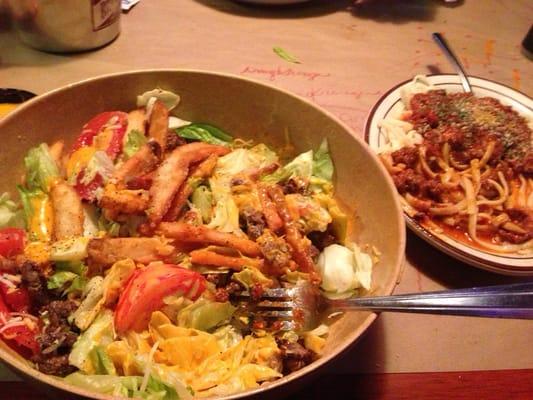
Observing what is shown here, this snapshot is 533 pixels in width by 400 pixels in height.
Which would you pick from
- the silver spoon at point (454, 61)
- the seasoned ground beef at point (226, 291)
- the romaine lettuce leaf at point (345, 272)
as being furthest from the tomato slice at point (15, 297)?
the silver spoon at point (454, 61)

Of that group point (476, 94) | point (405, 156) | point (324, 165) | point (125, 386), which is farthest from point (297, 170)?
point (476, 94)

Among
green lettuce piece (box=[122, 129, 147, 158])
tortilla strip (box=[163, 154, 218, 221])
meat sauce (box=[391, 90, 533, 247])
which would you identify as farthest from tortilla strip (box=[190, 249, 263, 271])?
meat sauce (box=[391, 90, 533, 247])

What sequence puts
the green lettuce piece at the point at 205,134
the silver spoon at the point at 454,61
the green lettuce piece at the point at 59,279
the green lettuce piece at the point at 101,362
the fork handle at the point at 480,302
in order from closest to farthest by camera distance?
the fork handle at the point at 480,302 < the green lettuce piece at the point at 101,362 < the green lettuce piece at the point at 59,279 < the green lettuce piece at the point at 205,134 < the silver spoon at the point at 454,61

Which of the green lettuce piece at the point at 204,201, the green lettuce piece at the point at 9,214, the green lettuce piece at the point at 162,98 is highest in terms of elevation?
the green lettuce piece at the point at 162,98

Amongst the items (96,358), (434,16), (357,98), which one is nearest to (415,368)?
(96,358)

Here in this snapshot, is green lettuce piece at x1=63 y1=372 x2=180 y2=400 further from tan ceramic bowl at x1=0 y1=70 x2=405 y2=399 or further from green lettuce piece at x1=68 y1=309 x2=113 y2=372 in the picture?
tan ceramic bowl at x1=0 y1=70 x2=405 y2=399

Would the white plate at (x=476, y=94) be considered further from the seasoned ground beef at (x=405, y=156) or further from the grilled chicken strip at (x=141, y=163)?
the grilled chicken strip at (x=141, y=163)

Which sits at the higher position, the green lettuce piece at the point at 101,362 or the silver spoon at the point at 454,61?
the silver spoon at the point at 454,61
